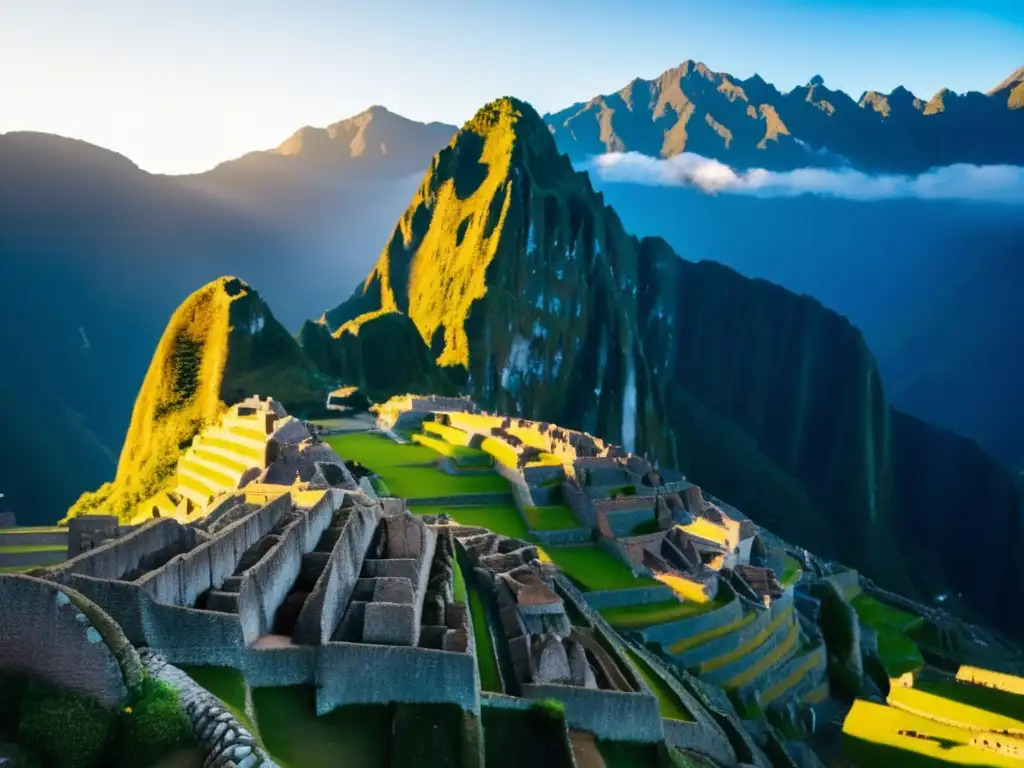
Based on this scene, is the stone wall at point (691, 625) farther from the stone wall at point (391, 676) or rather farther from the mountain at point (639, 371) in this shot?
the mountain at point (639, 371)

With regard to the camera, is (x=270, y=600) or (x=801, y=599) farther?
(x=801, y=599)

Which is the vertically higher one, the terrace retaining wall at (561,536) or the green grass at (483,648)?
the green grass at (483,648)

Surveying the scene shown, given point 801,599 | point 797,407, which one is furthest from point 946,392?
point 801,599

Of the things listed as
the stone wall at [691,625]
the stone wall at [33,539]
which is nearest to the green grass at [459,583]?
the stone wall at [691,625]

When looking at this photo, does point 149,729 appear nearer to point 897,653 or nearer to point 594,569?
point 594,569

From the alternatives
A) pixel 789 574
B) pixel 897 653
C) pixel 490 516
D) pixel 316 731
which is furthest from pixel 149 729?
pixel 897 653

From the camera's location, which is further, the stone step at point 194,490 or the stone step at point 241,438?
the stone step at point 241,438

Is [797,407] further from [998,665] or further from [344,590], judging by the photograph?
[344,590]
